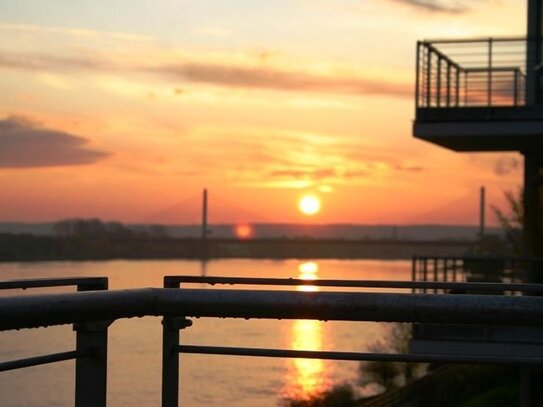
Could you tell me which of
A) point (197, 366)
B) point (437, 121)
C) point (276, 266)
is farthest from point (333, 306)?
point (276, 266)

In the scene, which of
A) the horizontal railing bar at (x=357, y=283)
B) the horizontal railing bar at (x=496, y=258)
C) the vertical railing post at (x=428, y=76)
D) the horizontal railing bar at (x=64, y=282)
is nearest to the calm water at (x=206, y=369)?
the horizontal railing bar at (x=496, y=258)

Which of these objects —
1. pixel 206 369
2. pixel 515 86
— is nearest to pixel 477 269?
pixel 515 86

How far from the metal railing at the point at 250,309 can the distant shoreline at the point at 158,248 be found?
65959 mm

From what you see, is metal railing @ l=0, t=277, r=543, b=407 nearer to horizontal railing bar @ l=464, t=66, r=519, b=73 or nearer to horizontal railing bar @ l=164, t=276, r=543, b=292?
horizontal railing bar @ l=164, t=276, r=543, b=292

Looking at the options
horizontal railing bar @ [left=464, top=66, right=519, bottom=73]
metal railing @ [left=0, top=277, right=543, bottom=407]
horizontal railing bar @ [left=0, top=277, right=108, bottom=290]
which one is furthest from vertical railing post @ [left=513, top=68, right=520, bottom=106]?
horizontal railing bar @ [left=0, top=277, right=108, bottom=290]

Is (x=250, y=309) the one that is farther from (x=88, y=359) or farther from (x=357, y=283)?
(x=357, y=283)

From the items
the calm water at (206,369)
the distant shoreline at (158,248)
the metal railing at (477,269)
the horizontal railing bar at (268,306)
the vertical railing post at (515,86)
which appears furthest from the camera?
the distant shoreline at (158,248)

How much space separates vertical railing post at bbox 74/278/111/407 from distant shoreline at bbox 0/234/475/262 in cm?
6595

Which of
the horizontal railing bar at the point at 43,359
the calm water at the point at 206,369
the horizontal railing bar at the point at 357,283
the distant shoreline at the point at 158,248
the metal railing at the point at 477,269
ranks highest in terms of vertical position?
the horizontal railing bar at the point at 357,283

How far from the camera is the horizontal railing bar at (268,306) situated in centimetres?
211

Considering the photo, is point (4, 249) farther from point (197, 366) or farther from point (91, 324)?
point (91, 324)

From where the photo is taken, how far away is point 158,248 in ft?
531

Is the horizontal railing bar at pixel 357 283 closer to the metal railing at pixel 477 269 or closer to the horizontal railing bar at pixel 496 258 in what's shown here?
the horizontal railing bar at pixel 496 258

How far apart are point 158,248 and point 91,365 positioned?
526 ft
